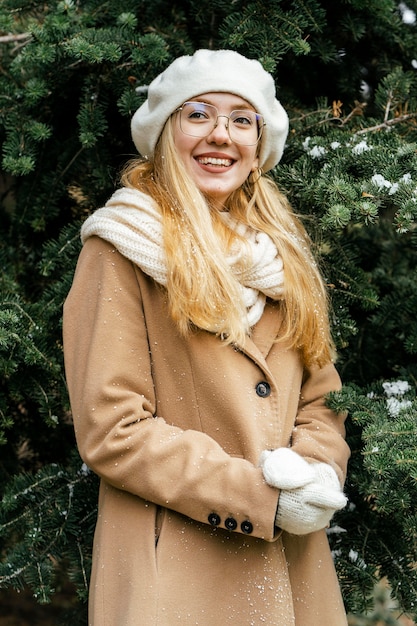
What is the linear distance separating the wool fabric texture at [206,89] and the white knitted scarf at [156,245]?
8.9 inches

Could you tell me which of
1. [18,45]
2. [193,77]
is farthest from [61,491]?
[18,45]

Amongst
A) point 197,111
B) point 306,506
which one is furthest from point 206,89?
point 306,506

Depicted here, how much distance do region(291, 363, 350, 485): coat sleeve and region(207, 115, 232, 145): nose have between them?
2.20 ft

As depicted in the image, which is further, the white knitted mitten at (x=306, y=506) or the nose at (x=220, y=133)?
the nose at (x=220, y=133)

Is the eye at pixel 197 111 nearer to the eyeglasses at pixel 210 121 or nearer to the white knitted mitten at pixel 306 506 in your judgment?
the eyeglasses at pixel 210 121

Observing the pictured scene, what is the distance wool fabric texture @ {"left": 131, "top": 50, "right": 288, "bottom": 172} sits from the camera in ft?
6.89

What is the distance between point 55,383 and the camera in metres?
2.60

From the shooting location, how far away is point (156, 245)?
192 centimetres

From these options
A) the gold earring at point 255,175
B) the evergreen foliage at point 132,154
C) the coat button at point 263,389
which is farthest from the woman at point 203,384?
the evergreen foliage at point 132,154

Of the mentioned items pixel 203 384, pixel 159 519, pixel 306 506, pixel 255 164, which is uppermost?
pixel 255 164

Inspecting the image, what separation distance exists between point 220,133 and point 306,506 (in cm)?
97

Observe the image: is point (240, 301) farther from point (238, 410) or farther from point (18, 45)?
point (18, 45)

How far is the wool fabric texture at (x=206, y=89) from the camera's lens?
2100 millimetres

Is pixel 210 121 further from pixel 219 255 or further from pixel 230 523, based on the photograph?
pixel 230 523
